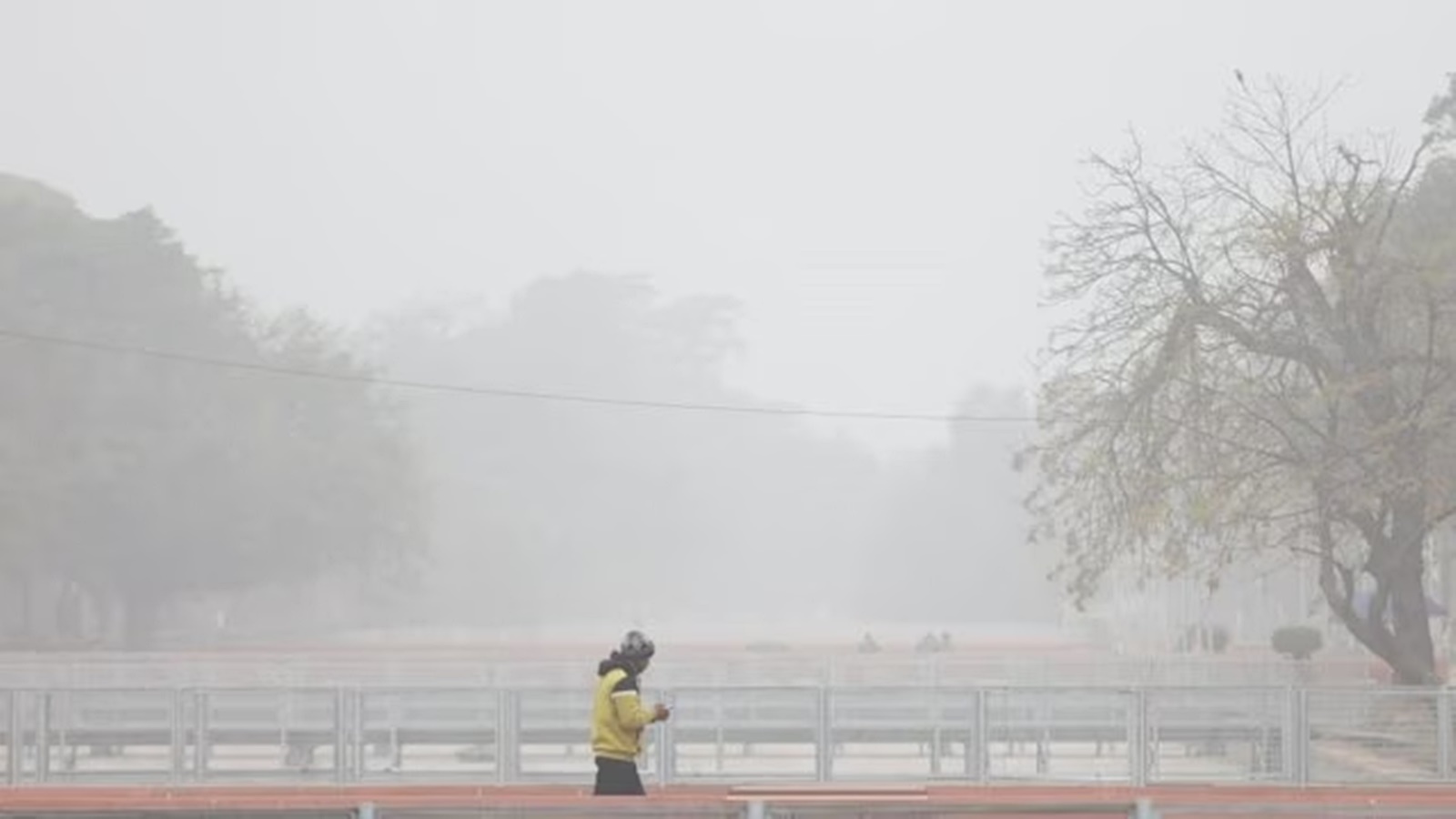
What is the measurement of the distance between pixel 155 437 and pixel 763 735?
206 ft

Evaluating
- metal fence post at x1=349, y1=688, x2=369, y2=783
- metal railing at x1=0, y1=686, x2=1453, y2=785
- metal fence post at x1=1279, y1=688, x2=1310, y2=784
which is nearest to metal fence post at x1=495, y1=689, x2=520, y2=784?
metal railing at x1=0, y1=686, x2=1453, y2=785

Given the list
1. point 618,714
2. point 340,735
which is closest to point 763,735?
point 340,735

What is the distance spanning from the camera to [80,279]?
92.4 metres

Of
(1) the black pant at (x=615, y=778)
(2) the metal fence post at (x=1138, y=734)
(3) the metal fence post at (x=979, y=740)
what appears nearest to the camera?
(1) the black pant at (x=615, y=778)

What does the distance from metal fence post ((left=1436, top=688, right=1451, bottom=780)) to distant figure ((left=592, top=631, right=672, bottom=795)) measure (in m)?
15.0

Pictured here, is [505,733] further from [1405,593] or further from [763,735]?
[1405,593]

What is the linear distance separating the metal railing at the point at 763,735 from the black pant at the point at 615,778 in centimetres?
1160

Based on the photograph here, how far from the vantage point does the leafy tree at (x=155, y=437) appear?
89.7 metres

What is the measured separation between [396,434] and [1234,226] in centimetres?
6827

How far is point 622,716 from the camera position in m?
19.3

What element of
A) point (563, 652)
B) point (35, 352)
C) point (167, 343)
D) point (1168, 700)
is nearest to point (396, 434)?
point (167, 343)

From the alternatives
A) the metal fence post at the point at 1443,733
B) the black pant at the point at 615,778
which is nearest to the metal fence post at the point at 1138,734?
the metal fence post at the point at 1443,733

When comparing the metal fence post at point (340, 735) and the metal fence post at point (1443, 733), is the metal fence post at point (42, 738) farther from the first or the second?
the metal fence post at point (1443, 733)

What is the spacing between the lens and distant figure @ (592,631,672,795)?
62.9 ft
